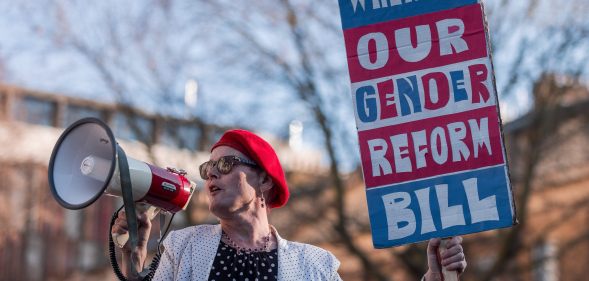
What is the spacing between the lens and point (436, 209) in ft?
14.2

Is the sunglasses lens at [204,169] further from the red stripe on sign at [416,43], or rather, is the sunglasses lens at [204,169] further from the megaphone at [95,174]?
the red stripe on sign at [416,43]

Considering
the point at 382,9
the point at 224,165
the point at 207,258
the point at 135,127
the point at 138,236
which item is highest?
the point at 135,127

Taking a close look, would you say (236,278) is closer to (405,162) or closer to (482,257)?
(405,162)

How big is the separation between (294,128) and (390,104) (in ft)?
29.1

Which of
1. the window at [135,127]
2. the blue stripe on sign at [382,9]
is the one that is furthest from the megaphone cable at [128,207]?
the window at [135,127]

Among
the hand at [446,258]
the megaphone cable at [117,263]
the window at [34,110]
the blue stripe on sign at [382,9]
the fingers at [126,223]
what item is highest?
the window at [34,110]

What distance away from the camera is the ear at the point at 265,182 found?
440 centimetres

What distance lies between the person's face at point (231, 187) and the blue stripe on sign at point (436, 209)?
48 cm

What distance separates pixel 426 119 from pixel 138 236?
49.4 inches

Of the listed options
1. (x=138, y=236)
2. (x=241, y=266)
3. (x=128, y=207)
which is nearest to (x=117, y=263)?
(x=138, y=236)

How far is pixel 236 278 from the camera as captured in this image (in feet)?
13.5

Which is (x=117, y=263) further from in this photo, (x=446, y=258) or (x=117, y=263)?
(x=446, y=258)

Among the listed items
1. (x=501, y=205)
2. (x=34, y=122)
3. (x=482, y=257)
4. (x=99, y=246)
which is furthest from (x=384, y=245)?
(x=99, y=246)

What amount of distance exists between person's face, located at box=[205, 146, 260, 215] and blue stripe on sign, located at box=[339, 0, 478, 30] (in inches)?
30.4
